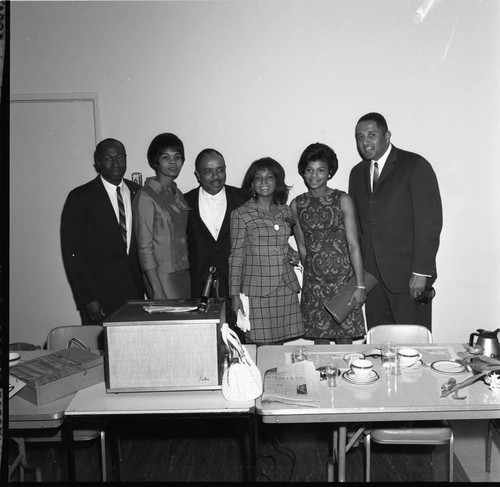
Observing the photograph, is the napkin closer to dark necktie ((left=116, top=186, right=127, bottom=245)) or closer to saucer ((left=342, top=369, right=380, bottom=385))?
saucer ((left=342, top=369, right=380, bottom=385))

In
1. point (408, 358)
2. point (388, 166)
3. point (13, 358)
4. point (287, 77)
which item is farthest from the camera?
point (287, 77)

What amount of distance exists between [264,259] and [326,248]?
44 centimetres

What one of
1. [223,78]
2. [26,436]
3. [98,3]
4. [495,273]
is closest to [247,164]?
[223,78]

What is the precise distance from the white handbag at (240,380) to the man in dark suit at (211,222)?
4.82 feet

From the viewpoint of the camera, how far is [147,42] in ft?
13.5

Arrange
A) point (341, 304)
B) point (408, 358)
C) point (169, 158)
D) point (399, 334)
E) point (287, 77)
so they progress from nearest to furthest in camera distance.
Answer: point (408, 358) < point (399, 334) < point (341, 304) < point (169, 158) < point (287, 77)

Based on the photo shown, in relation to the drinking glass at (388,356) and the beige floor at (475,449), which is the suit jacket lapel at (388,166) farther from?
the beige floor at (475,449)

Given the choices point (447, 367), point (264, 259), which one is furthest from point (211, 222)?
point (447, 367)

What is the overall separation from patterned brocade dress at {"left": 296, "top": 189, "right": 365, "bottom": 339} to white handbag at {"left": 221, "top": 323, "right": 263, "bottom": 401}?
57.6 inches

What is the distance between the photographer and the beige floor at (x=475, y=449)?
299 centimetres

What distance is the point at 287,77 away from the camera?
13.6 ft

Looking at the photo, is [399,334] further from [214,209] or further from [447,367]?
[214,209]

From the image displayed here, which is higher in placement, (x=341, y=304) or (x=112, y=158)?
(x=112, y=158)

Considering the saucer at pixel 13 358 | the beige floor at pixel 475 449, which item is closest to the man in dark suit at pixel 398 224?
the beige floor at pixel 475 449
